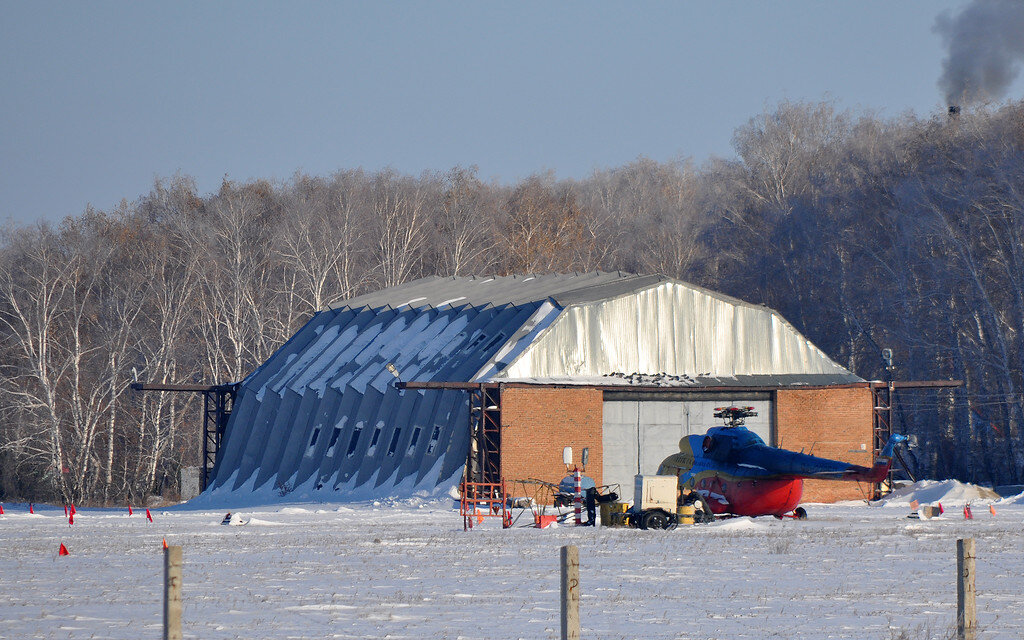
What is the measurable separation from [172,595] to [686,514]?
65.8 feet

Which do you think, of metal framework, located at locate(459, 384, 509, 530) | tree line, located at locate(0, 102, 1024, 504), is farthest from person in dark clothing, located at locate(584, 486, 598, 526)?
tree line, located at locate(0, 102, 1024, 504)

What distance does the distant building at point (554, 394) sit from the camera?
1517 inches

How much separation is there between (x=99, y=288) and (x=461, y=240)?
68.5 feet

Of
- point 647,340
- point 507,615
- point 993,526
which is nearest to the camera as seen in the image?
point 507,615

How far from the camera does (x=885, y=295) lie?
60.0 m

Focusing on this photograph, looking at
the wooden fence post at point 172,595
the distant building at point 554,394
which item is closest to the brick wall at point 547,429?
the distant building at point 554,394

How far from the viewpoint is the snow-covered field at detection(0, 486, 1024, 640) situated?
45.4 ft

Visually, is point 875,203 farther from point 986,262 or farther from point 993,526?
point 993,526

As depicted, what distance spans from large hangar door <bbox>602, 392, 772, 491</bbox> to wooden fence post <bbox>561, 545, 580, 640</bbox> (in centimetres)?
2901

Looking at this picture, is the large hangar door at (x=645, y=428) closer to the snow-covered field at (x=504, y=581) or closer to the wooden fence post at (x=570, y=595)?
the snow-covered field at (x=504, y=581)

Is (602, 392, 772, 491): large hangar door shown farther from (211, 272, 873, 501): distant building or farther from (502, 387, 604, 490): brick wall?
(502, 387, 604, 490): brick wall

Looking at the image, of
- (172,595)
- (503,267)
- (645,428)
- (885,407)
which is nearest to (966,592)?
(172,595)

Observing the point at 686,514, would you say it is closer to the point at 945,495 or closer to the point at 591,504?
the point at 591,504

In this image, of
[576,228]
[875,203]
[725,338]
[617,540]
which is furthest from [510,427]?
[576,228]
